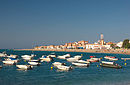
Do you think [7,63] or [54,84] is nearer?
[54,84]

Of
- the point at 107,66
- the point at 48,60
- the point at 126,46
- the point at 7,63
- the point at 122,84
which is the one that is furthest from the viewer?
the point at 126,46

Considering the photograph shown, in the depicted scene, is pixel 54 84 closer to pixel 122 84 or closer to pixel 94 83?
pixel 94 83

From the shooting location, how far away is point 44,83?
3058 centimetres

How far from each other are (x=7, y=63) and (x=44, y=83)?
115 feet

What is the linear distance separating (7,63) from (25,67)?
17.3 meters

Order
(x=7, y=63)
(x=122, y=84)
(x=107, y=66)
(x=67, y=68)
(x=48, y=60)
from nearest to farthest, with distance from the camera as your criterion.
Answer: (x=122, y=84)
(x=67, y=68)
(x=107, y=66)
(x=7, y=63)
(x=48, y=60)

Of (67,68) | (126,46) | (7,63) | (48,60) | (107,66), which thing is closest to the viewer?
(67,68)

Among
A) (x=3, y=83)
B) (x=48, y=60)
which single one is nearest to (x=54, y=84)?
(x=3, y=83)

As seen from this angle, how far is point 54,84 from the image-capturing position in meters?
29.8

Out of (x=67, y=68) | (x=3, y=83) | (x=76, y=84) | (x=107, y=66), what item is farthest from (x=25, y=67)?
(x=107, y=66)

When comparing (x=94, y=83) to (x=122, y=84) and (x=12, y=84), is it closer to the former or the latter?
(x=122, y=84)

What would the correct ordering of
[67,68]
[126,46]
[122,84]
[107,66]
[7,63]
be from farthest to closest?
1. [126,46]
2. [7,63]
3. [107,66]
4. [67,68]
5. [122,84]

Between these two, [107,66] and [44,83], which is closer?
[44,83]

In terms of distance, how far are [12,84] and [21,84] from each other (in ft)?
5.27
